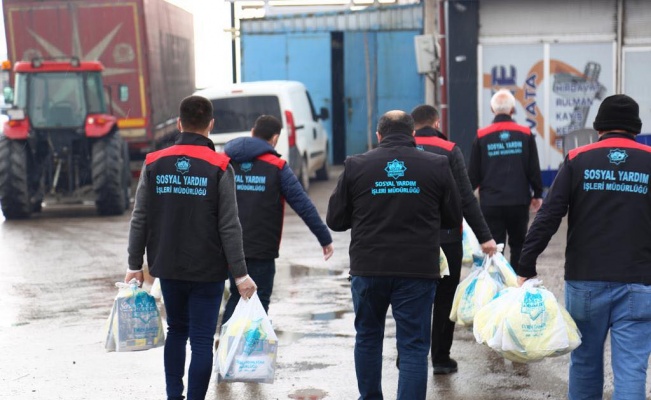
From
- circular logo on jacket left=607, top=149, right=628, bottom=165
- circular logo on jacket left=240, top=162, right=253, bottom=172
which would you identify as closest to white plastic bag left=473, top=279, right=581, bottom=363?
circular logo on jacket left=607, top=149, right=628, bottom=165

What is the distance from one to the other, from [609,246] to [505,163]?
3290 mm

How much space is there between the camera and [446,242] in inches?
265

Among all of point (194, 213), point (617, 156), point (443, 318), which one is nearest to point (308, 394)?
point (443, 318)

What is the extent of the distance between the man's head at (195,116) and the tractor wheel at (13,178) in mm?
11311

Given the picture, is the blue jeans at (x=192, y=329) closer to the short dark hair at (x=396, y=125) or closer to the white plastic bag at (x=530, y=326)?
the short dark hair at (x=396, y=125)

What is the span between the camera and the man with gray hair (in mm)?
8250

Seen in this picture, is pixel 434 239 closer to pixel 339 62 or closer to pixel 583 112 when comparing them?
pixel 583 112

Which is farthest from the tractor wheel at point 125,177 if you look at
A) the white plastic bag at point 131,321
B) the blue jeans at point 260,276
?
the white plastic bag at point 131,321

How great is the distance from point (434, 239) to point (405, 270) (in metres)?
0.23

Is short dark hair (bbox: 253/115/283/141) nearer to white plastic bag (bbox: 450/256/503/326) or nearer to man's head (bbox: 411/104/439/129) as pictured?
man's head (bbox: 411/104/439/129)

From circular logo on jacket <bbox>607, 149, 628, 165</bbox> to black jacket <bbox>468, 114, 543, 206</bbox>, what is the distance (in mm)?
3103

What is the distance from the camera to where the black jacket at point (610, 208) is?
507 centimetres

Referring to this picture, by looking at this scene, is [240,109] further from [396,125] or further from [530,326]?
[530,326]

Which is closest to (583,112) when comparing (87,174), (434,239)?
(87,174)
